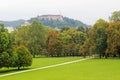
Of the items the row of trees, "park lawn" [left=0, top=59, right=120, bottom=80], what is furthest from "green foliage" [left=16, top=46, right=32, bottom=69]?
the row of trees

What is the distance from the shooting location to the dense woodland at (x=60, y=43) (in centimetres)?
3931

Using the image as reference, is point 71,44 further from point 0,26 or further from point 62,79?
point 62,79

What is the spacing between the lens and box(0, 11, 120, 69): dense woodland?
39.3 m

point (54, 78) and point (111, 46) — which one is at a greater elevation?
point (111, 46)

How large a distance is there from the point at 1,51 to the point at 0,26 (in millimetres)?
3226

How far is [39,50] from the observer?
89.0 metres

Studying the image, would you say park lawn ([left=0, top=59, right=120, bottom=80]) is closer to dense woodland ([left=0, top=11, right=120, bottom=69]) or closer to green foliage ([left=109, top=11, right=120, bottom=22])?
dense woodland ([left=0, top=11, right=120, bottom=69])

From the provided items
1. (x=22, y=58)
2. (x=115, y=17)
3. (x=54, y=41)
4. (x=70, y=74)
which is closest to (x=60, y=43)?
(x=54, y=41)

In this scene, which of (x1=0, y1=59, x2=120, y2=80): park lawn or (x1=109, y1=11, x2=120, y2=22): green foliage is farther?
(x1=109, y1=11, x2=120, y2=22): green foliage

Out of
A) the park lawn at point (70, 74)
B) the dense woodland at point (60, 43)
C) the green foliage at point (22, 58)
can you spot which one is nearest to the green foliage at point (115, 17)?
the dense woodland at point (60, 43)

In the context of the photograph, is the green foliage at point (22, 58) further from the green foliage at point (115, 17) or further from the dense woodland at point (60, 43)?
the green foliage at point (115, 17)

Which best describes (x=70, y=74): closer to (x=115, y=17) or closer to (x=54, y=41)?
(x=115, y=17)

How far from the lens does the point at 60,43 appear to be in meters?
86.9

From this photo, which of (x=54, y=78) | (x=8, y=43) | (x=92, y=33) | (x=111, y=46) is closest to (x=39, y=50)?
(x=92, y=33)
